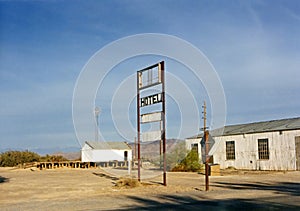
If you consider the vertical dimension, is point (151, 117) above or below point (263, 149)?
above

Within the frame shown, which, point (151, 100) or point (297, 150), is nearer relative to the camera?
point (151, 100)

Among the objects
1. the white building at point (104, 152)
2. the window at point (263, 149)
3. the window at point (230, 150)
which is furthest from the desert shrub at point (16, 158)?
the window at point (263, 149)

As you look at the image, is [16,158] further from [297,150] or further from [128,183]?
[128,183]

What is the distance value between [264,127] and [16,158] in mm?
39317

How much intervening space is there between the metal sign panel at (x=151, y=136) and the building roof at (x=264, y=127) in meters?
18.6

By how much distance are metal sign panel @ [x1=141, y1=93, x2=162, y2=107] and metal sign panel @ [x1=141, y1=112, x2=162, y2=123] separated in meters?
0.60

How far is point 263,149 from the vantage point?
39312 mm

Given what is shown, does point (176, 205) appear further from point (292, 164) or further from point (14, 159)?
point (14, 159)

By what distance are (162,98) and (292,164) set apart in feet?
63.9

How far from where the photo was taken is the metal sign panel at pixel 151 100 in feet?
71.0

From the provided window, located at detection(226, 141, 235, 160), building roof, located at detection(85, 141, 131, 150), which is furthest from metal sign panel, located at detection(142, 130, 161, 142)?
building roof, located at detection(85, 141, 131, 150)

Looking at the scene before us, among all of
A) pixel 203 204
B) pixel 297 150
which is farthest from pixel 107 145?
pixel 203 204

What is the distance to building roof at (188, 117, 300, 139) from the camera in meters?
37.9

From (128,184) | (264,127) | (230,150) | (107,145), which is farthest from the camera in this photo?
(107,145)
